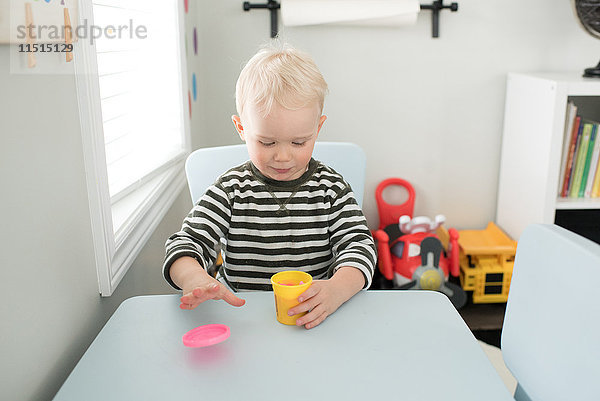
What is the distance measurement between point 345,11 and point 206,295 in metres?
1.55

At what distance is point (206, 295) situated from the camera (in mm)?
768

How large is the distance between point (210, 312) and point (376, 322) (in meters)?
0.24

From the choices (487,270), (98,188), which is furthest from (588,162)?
(98,188)

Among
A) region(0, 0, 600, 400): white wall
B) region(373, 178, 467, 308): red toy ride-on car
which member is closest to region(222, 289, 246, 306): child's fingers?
region(0, 0, 600, 400): white wall

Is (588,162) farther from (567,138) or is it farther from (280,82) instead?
Result: (280,82)

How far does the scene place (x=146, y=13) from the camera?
153 centimetres

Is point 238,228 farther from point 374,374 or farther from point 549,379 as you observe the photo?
point 549,379

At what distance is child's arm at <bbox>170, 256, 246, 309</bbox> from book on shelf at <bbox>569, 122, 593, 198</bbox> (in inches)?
64.7

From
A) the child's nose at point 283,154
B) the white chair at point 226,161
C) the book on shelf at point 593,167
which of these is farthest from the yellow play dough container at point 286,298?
the book on shelf at point 593,167

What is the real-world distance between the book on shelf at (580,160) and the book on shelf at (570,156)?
15 mm

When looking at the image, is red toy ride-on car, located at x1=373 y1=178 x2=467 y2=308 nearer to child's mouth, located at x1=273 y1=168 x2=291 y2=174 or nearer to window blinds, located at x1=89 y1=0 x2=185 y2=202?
window blinds, located at x1=89 y1=0 x2=185 y2=202

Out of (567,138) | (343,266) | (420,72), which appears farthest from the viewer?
(420,72)

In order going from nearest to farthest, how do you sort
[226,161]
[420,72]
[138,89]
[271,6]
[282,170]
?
[282,170] → [226,161] → [138,89] → [271,6] → [420,72]

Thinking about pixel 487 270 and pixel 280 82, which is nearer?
pixel 280 82
